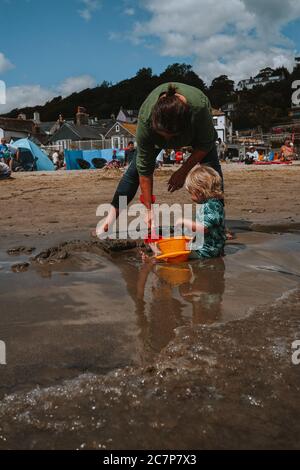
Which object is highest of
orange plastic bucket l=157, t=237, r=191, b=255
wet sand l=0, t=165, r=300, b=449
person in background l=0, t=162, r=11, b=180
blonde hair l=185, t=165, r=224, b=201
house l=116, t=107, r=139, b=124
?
house l=116, t=107, r=139, b=124

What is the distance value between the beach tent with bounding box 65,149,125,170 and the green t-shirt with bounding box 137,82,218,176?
2095cm

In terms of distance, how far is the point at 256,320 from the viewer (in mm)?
2283

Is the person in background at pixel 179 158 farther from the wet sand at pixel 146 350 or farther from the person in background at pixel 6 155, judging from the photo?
the wet sand at pixel 146 350

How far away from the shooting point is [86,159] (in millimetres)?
24953

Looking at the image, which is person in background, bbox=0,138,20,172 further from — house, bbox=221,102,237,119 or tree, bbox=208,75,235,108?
tree, bbox=208,75,235,108

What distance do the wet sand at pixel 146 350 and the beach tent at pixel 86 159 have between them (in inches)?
826

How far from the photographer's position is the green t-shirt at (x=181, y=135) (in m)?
3.37

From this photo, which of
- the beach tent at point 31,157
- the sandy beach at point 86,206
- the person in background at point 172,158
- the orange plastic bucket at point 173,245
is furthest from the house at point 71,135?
the orange plastic bucket at point 173,245

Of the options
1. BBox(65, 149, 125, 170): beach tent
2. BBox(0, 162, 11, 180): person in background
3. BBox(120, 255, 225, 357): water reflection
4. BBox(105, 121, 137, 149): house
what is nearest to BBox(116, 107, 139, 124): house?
BBox(105, 121, 137, 149): house

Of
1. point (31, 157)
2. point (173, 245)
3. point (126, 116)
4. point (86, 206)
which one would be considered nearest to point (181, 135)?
point (173, 245)

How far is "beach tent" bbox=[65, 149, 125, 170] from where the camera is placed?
24344 millimetres

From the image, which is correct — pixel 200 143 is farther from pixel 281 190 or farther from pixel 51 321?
pixel 281 190
